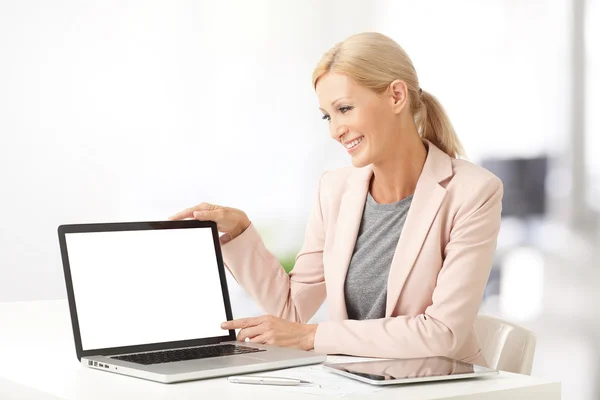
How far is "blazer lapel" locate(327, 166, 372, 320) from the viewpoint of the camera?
72.6 inches

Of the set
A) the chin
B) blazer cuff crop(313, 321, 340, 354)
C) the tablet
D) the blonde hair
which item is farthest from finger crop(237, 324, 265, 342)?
the blonde hair

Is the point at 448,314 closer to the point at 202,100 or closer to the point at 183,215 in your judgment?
the point at 183,215

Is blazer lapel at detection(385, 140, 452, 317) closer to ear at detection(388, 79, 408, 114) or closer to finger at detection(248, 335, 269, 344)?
ear at detection(388, 79, 408, 114)

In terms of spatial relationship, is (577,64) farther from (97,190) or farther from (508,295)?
(97,190)

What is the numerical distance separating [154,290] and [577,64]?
11.0ft

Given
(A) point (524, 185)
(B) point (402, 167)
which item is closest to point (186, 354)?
(B) point (402, 167)

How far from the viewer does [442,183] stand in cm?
180

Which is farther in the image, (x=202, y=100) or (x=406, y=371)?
(x=202, y=100)

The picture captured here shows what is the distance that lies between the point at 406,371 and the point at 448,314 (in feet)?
1.18

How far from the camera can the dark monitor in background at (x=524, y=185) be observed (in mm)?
4391

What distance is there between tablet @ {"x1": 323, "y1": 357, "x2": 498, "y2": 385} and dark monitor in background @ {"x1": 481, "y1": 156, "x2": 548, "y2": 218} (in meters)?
3.19

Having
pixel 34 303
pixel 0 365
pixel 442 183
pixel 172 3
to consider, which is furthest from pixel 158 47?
pixel 0 365

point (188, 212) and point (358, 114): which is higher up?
point (358, 114)

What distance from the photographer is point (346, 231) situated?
1.89m
